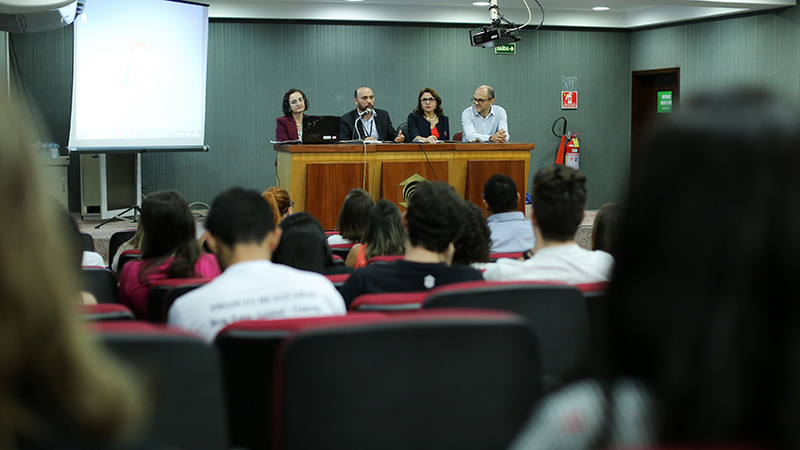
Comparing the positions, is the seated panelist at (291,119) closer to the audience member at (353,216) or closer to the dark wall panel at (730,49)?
the audience member at (353,216)

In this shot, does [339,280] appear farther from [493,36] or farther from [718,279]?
[493,36]

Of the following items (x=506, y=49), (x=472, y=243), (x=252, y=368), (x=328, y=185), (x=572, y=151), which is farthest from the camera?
(x=572, y=151)

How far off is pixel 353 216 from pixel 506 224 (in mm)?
819

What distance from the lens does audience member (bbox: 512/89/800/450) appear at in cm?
55

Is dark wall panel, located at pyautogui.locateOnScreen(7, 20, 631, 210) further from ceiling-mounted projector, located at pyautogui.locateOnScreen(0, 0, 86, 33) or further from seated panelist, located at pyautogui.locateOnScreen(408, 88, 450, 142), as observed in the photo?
ceiling-mounted projector, located at pyautogui.locateOnScreen(0, 0, 86, 33)

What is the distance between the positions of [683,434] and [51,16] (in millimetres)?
5341

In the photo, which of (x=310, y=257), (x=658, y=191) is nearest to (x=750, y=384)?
(x=658, y=191)

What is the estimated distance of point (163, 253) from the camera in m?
2.64

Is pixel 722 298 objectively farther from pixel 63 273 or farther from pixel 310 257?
pixel 310 257

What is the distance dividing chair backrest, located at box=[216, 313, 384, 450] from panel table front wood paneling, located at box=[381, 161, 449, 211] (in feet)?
14.1

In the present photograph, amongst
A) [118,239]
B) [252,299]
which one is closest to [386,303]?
[252,299]

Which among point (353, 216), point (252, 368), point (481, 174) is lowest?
point (252, 368)

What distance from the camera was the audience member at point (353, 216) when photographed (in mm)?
3750

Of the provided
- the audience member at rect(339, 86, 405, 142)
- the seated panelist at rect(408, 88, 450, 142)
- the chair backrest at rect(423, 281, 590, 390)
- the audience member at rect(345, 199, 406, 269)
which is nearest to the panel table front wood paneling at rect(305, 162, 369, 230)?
the audience member at rect(339, 86, 405, 142)
